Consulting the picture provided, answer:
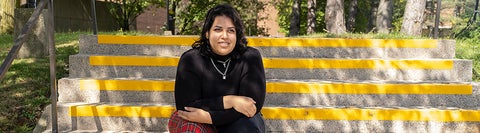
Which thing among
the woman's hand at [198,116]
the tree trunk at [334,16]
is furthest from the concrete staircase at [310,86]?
the tree trunk at [334,16]

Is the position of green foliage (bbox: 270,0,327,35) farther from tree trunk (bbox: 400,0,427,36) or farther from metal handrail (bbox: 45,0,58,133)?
metal handrail (bbox: 45,0,58,133)

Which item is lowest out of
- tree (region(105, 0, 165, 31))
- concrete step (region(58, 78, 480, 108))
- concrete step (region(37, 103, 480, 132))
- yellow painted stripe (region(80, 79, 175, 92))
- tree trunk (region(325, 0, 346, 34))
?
concrete step (region(37, 103, 480, 132))

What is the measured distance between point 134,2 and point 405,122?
35.5 feet

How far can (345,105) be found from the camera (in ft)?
13.5

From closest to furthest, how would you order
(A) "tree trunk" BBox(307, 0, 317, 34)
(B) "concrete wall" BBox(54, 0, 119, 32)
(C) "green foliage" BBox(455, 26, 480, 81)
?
1. (C) "green foliage" BBox(455, 26, 480, 81)
2. (B) "concrete wall" BBox(54, 0, 119, 32)
3. (A) "tree trunk" BBox(307, 0, 317, 34)

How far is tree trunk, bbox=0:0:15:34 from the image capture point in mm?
10016

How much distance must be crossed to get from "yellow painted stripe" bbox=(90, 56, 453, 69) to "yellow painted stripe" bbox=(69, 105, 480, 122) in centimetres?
69

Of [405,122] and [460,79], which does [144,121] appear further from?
[460,79]

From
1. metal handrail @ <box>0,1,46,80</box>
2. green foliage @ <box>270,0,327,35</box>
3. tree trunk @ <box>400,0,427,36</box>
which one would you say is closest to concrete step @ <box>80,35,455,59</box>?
metal handrail @ <box>0,1,46,80</box>

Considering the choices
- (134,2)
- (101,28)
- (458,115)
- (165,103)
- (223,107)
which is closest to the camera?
(223,107)

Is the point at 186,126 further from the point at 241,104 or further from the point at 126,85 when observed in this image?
the point at 126,85

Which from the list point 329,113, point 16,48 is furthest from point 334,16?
point 16,48

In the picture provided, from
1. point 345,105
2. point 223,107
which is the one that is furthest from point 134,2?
point 223,107

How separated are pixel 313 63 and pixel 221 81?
1942 millimetres
